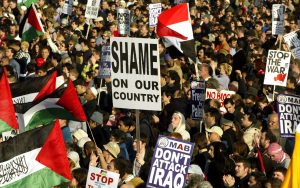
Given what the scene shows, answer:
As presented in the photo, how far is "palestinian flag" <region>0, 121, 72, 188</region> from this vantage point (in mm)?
9688

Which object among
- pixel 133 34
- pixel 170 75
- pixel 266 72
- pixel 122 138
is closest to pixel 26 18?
pixel 133 34

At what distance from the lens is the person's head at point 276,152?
11.2 metres

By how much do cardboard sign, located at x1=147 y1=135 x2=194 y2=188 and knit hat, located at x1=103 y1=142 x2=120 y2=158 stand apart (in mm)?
1439

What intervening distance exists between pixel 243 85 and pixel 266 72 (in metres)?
0.59

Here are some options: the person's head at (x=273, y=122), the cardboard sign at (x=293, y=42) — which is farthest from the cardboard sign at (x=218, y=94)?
the cardboard sign at (x=293, y=42)

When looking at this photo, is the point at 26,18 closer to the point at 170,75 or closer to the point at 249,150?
the point at 170,75

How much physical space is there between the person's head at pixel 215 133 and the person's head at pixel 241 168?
1.50 m

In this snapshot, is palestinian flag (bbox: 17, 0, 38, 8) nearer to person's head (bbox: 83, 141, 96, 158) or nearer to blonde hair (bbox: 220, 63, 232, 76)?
blonde hair (bbox: 220, 63, 232, 76)

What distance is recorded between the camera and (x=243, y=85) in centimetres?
1650

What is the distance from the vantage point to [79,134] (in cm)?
1330

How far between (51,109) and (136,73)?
1.53m

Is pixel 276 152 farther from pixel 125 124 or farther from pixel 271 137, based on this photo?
pixel 125 124

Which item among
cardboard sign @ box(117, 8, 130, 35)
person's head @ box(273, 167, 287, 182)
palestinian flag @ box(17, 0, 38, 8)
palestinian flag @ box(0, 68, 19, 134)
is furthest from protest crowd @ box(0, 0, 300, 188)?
palestinian flag @ box(0, 68, 19, 134)

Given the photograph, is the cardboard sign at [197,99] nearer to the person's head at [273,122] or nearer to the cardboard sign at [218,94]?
the cardboard sign at [218,94]
